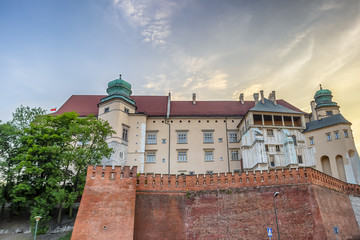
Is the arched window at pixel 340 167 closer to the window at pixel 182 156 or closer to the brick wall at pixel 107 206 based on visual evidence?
the window at pixel 182 156

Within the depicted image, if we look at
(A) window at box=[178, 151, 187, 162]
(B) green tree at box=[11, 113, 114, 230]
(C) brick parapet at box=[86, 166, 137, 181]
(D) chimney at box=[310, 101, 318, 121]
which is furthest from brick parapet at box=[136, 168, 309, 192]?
(D) chimney at box=[310, 101, 318, 121]

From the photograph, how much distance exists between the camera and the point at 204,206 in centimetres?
2328

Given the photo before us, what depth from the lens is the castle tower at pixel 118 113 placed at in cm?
3593

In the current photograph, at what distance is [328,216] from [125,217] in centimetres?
1620

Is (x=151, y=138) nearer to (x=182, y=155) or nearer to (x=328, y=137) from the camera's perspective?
(x=182, y=155)

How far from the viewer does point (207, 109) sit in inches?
1711

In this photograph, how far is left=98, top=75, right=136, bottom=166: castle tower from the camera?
35931 mm

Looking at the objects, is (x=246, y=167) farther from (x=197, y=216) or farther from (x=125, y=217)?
(x=125, y=217)

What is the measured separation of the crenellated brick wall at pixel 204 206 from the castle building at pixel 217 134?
10167 millimetres

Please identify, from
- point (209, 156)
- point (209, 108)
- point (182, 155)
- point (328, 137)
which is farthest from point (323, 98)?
point (182, 155)

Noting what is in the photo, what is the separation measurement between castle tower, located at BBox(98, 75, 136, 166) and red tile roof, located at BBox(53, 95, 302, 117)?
123 inches

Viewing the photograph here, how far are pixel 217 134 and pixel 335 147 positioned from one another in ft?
48.7

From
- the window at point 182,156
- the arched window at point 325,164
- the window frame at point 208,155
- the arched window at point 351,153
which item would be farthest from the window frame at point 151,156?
the arched window at point 351,153

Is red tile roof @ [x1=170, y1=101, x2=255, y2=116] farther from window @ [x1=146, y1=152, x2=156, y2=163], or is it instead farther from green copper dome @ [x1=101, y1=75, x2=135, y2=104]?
green copper dome @ [x1=101, y1=75, x2=135, y2=104]
